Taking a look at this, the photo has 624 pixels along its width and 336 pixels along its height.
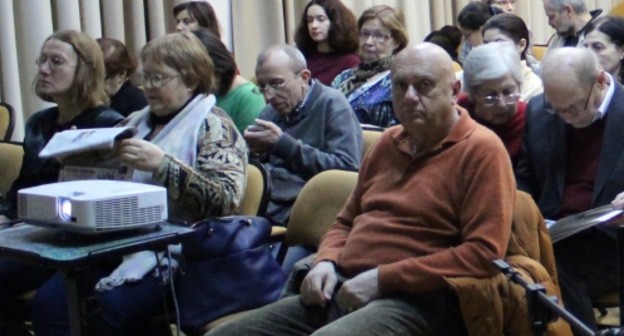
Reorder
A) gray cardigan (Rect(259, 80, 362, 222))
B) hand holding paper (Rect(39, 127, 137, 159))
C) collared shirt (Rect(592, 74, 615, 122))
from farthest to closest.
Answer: gray cardigan (Rect(259, 80, 362, 222)) → collared shirt (Rect(592, 74, 615, 122)) → hand holding paper (Rect(39, 127, 137, 159))

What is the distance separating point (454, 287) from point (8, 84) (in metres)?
3.25

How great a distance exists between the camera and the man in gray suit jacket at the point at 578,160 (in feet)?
8.73

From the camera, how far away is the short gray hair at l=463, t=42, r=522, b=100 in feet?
9.88

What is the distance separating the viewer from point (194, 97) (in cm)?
294

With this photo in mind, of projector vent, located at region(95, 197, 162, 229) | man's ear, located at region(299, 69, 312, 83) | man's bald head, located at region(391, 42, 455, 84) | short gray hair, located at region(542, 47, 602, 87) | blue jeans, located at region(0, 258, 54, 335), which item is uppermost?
man's bald head, located at region(391, 42, 455, 84)

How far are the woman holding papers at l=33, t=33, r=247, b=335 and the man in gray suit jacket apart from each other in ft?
2.79

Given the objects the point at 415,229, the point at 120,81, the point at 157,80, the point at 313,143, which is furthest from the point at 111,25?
the point at 415,229

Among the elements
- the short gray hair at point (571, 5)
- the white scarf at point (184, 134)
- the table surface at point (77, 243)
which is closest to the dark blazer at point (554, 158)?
the white scarf at point (184, 134)

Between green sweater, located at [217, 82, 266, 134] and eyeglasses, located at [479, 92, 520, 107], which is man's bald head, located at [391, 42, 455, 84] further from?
green sweater, located at [217, 82, 266, 134]

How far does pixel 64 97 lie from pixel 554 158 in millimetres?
1621

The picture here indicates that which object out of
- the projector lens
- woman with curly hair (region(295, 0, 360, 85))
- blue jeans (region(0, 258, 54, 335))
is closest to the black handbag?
the projector lens

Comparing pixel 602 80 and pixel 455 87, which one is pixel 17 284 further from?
pixel 602 80

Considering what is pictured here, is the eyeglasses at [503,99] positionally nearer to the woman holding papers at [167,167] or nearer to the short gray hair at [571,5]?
the woman holding papers at [167,167]

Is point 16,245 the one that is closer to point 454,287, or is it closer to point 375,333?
point 375,333
